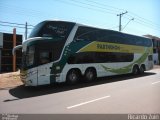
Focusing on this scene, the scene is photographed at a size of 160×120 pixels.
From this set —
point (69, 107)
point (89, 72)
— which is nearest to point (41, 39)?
point (89, 72)

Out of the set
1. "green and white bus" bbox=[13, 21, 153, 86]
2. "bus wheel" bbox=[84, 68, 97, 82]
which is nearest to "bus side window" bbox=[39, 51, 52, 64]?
"green and white bus" bbox=[13, 21, 153, 86]

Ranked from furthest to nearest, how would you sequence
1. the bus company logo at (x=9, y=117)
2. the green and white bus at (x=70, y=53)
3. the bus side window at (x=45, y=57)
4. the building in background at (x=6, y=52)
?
the building in background at (x=6, y=52) < the bus side window at (x=45, y=57) < the green and white bus at (x=70, y=53) < the bus company logo at (x=9, y=117)

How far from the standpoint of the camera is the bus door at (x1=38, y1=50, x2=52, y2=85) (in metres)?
13.0

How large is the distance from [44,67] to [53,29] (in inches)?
96.2

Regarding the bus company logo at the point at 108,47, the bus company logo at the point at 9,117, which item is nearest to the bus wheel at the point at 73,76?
the bus company logo at the point at 108,47

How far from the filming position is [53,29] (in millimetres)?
14039

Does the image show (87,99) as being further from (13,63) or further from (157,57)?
(157,57)

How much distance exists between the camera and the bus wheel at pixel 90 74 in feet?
52.4

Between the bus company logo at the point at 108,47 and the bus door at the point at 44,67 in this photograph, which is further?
the bus company logo at the point at 108,47

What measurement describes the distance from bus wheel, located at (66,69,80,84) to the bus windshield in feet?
7.35

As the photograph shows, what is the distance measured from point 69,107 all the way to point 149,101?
3150 millimetres

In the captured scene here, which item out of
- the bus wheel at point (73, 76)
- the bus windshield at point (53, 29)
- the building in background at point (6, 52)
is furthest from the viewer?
the building in background at point (6, 52)

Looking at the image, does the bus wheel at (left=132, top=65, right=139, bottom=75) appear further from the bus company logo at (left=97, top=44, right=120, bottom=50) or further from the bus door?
the bus door

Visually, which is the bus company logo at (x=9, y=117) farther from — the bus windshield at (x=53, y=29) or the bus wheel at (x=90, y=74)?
the bus wheel at (x=90, y=74)
